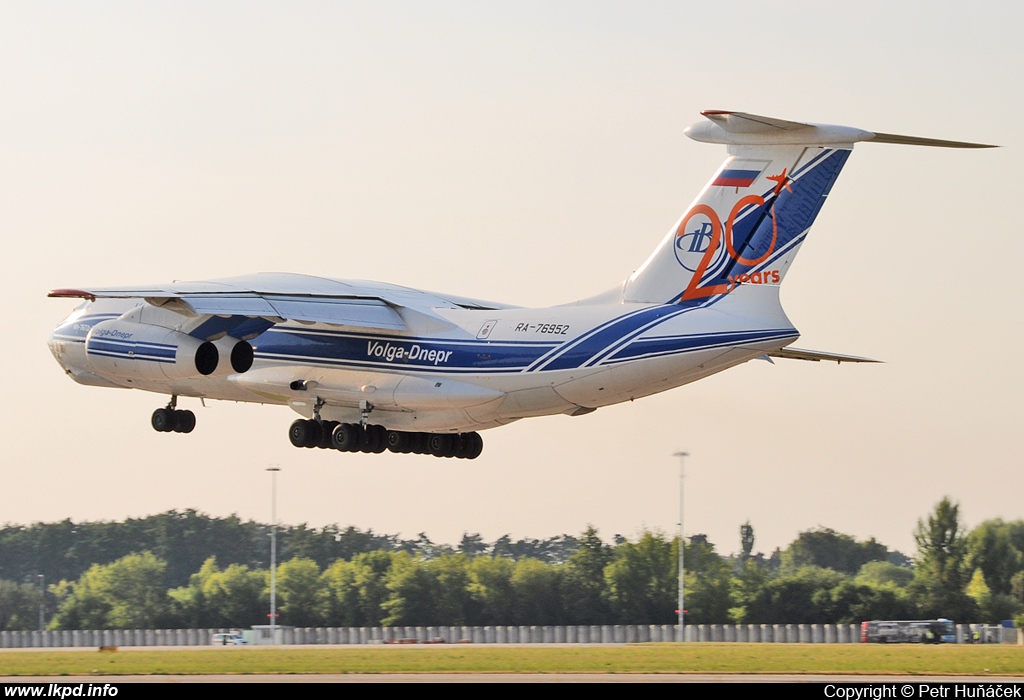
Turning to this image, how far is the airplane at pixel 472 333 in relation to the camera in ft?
57.7

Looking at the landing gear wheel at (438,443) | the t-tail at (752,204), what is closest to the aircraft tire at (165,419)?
the landing gear wheel at (438,443)

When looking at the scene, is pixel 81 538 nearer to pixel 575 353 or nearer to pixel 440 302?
pixel 440 302

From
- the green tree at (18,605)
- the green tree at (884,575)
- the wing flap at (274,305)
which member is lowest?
the green tree at (18,605)

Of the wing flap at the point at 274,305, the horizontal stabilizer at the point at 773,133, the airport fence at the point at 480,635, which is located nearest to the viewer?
the horizontal stabilizer at the point at 773,133

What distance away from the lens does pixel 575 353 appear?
60.4ft

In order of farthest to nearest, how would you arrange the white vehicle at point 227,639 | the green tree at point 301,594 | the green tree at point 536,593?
the green tree at point 301,594 < the green tree at point 536,593 < the white vehicle at point 227,639

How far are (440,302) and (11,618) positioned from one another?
1648cm

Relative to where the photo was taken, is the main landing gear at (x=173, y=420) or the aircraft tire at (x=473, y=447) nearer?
the aircraft tire at (x=473, y=447)

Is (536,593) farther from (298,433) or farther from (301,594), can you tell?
(298,433)

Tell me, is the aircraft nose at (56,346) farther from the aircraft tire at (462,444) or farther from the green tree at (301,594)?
the green tree at (301,594)

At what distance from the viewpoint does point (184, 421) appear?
880 inches

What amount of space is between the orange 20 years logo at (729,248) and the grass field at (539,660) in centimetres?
506

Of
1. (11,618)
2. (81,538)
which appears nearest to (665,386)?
(11,618)

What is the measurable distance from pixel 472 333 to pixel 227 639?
12.6m
